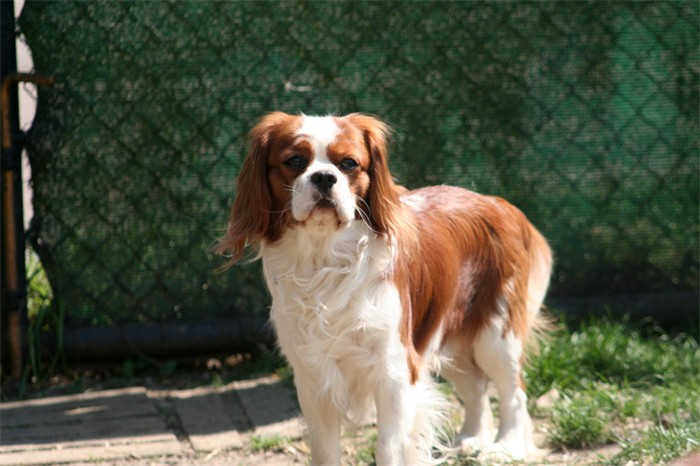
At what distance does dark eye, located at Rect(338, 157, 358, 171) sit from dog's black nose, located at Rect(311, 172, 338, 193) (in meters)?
0.12

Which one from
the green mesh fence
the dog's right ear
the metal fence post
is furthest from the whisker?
the metal fence post

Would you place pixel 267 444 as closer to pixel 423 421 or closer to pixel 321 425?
pixel 321 425

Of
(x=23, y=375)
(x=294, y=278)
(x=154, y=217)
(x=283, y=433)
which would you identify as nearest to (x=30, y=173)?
(x=154, y=217)

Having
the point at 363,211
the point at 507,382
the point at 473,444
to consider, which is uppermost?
the point at 363,211

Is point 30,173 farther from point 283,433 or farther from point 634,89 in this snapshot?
point 634,89

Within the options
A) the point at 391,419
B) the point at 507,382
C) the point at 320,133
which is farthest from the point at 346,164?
the point at 507,382

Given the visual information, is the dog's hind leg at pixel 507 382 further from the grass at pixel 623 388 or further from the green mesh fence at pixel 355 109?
the green mesh fence at pixel 355 109

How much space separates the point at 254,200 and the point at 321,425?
83 centimetres

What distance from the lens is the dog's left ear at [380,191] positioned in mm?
3359

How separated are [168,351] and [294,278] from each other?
1.92 metres

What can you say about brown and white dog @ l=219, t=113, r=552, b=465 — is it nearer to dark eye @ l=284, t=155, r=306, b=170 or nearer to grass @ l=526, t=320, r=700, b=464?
dark eye @ l=284, t=155, r=306, b=170

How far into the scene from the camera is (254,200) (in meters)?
3.34

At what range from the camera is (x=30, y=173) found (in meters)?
4.98

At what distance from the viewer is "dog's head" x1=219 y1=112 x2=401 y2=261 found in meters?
3.17
